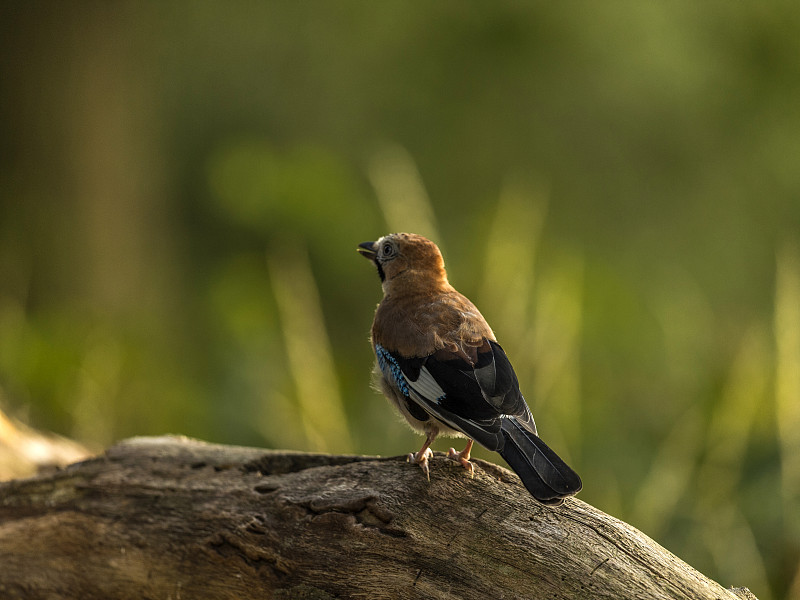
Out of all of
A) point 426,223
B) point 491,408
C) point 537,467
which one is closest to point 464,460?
point 491,408

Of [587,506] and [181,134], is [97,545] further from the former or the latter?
[181,134]

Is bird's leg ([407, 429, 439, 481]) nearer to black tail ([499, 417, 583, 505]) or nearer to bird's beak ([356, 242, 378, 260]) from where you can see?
black tail ([499, 417, 583, 505])

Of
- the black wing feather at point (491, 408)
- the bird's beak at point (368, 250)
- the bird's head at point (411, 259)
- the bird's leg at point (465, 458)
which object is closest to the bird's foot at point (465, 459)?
the bird's leg at point (465, 458)

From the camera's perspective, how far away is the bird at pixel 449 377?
8.43ft

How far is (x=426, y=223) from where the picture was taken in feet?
14.7

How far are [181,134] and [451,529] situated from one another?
403 inches

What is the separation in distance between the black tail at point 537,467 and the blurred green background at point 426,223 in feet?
5.14

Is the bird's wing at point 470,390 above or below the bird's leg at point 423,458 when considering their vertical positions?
above

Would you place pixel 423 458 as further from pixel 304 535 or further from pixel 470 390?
pixel 304 535

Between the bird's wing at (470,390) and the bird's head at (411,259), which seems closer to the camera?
the bird's wing at (470,390)

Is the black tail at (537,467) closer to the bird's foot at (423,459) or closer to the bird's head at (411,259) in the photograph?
the bird's foot at (423,459)

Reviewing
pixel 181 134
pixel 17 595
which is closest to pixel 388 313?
pixel 17 595

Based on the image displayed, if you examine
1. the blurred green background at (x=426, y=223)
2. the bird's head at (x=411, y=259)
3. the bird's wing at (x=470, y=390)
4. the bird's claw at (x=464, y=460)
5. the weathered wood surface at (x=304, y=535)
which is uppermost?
the blurred green background at (x=426, y=223)

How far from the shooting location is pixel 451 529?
2.63 m
